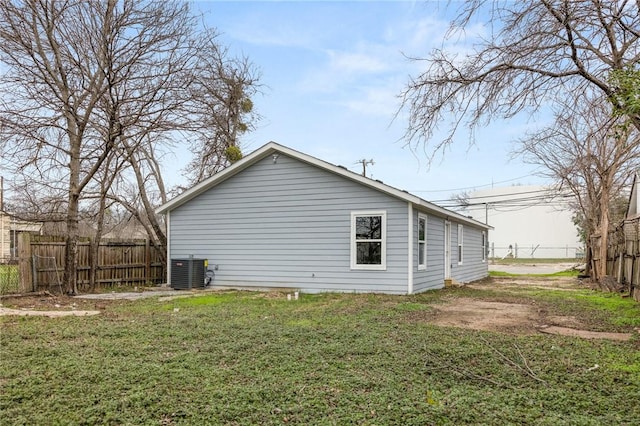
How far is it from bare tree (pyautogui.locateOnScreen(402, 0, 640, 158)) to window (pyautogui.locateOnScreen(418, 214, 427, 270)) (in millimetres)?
5268

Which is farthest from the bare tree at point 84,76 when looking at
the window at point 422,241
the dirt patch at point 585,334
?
the dirt patch at point 585,334

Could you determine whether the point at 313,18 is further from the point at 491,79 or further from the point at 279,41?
the point at 491,79

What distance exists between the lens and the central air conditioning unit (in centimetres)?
1218

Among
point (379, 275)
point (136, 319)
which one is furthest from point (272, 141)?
point (136, 319)

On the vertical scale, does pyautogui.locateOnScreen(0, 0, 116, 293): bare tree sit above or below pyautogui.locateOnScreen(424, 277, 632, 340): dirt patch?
above

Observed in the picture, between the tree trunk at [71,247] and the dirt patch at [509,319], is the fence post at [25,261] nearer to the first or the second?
the tree trunk at [71,247]

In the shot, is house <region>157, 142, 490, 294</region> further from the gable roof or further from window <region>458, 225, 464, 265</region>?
window <region>458, 225, 464, 265</region>

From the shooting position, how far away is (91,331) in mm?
6121

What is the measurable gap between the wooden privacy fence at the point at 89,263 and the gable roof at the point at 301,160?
1.64 meters

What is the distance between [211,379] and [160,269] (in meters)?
11.2

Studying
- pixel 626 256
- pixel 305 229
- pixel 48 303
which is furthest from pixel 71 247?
pixel 626 256

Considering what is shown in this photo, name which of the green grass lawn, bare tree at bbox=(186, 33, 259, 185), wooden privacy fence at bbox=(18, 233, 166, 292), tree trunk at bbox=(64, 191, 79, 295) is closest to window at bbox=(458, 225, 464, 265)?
the green grass lawn

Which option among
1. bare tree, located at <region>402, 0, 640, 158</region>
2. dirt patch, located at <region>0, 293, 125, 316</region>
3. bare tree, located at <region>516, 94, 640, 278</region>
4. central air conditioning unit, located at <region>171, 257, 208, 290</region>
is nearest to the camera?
bare tree, located at <region>402, 0, 640, 158</region>

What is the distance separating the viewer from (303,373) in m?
4.25
